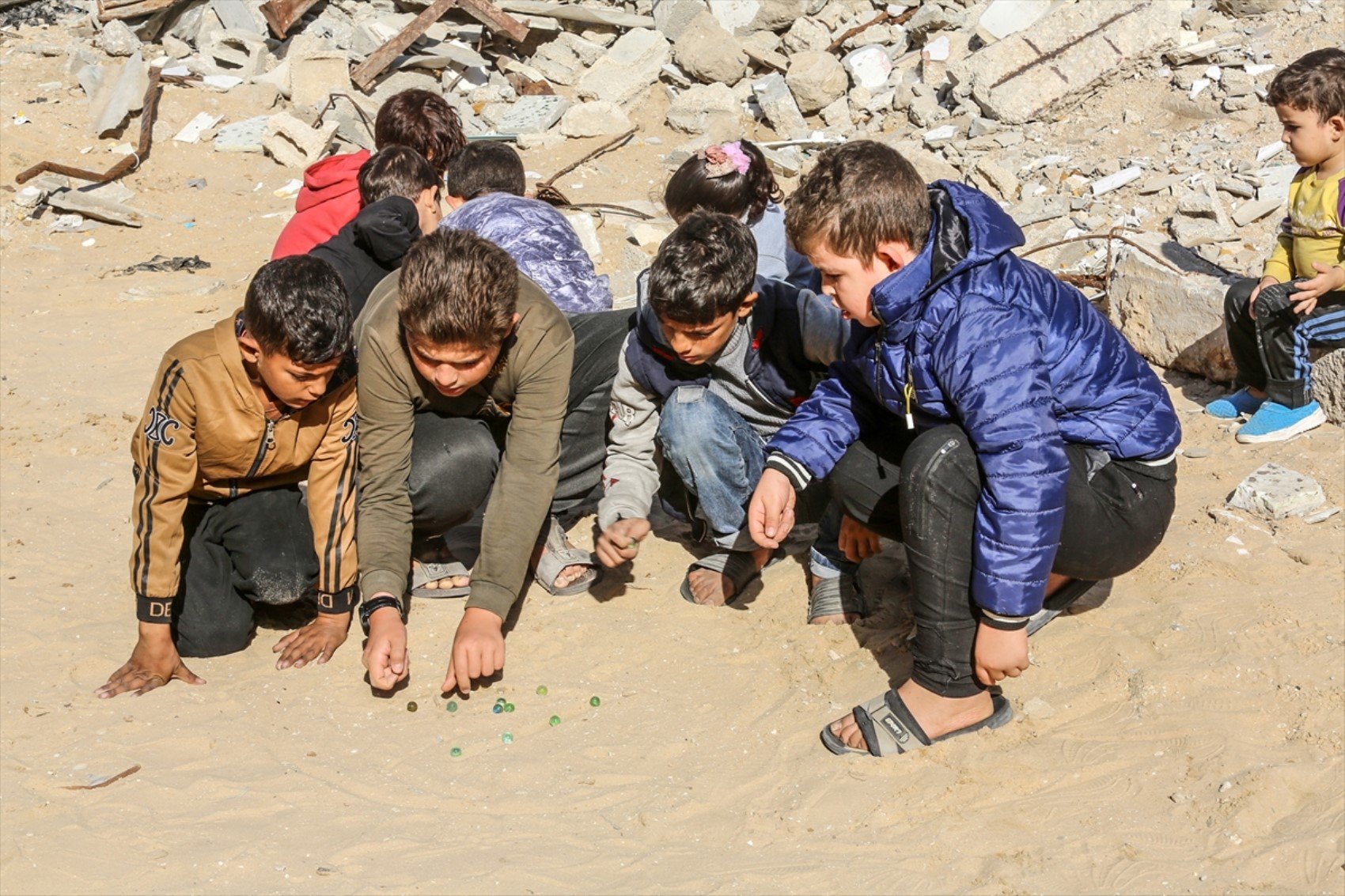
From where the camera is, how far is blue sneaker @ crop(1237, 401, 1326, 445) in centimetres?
435

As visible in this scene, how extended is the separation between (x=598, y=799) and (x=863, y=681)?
2.78ft

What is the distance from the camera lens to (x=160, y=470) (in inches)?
126

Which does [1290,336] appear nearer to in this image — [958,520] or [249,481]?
[958,520]

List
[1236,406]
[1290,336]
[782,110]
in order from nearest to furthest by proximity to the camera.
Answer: [1290,336]
[1236,406]
[782,110]

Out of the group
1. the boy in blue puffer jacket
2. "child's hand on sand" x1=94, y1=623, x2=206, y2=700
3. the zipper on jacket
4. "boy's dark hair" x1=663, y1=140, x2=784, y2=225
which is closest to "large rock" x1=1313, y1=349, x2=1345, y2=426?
the boy in blue puffer jacket

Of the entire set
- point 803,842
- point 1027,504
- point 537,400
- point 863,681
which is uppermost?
point 1027,504

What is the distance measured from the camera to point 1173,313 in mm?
5070

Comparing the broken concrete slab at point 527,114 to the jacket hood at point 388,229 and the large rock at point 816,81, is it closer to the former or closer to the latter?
the large rock at point 816,81

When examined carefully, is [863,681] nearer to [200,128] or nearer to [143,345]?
[143,345]

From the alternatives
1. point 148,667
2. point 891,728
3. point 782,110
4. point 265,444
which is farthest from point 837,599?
point 782,110

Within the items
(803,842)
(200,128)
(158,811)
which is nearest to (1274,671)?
(803,842)

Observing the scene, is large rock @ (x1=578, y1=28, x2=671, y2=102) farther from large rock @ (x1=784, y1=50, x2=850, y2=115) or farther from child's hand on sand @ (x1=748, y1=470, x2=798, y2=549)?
child's hand on sand @ (x1=748, y1=470, x2=798, y2=549)

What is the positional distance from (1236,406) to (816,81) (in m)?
5.60

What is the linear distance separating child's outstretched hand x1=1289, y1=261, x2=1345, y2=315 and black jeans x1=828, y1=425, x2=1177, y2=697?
1743 mm
